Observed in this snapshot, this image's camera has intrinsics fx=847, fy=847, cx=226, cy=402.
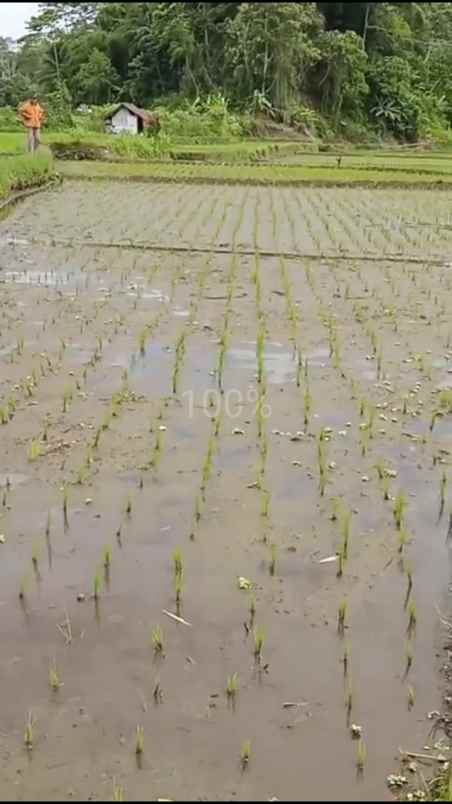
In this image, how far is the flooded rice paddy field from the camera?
2.04 m

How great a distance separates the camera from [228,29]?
73.0ft

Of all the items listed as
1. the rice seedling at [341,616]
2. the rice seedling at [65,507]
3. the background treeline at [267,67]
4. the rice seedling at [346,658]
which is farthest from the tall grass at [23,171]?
the rice seedling at [346,658]

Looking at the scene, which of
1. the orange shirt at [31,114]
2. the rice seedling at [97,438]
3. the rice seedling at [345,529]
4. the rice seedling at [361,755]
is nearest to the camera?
the rice seedling at [361,755]

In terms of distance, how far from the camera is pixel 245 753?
199cm

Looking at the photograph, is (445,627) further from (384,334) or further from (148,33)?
(148,33)

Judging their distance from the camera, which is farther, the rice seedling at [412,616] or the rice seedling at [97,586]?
the rice seedling at [97,586]

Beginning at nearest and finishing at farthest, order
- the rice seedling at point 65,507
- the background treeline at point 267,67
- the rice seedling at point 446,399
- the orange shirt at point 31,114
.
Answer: the rice seedling at point 65,507 < the rice seedling at point 446,399 < the orange shirt at point 31,114 < the background treeline at point 267,67

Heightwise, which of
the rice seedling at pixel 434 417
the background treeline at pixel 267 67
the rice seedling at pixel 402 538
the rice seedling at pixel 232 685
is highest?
the background treeline at pixel 267 67

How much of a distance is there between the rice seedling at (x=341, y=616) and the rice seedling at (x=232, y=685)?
15.6 inches

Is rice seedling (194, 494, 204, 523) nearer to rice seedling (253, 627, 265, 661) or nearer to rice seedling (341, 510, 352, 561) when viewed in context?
rice seedling (341, 510, 352, 561)

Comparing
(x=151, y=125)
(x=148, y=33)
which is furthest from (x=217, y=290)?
(x=151, y=125)

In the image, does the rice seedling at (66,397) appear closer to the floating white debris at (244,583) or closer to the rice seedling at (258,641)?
the floating white debris at (244,583)

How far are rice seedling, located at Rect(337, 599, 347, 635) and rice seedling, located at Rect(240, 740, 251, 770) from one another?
0.57 m

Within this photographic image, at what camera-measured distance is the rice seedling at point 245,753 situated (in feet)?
6.45
